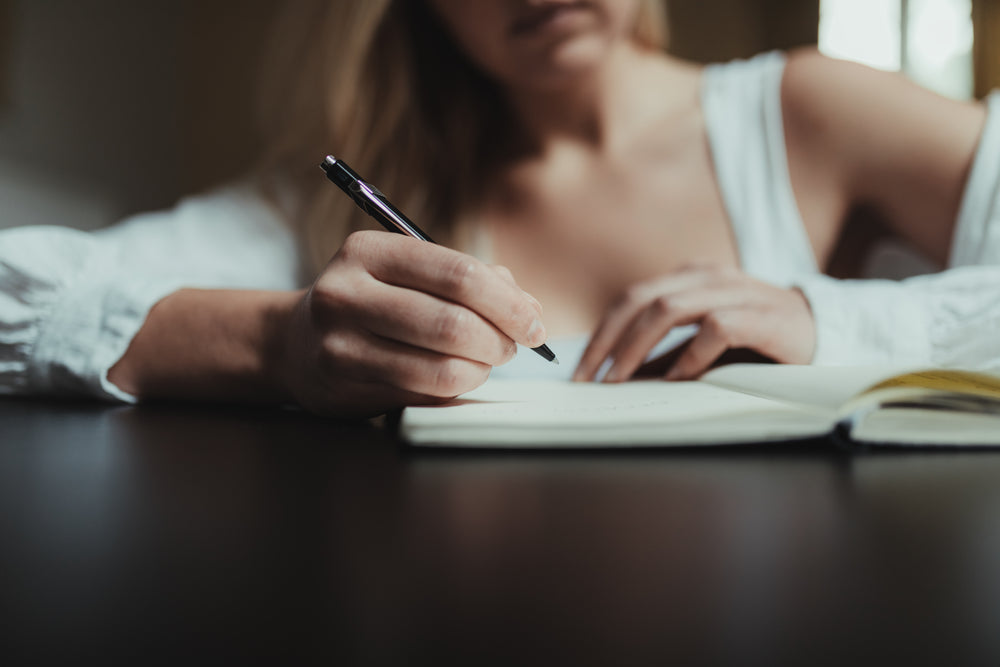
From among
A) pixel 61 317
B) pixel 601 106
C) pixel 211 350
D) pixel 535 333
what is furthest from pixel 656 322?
pixel 601 106

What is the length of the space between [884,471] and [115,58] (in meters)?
1.99

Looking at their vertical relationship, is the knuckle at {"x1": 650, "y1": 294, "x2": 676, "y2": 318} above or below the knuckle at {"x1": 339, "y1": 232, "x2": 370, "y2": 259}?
above

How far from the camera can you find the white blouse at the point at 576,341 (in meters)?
0.48

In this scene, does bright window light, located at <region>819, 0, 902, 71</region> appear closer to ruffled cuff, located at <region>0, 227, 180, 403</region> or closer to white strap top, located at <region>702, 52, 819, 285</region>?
white strap top, located at <region>702, 52, 819, 285</region>

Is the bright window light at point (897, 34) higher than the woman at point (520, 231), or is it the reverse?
the bright window light at point (897, 34)

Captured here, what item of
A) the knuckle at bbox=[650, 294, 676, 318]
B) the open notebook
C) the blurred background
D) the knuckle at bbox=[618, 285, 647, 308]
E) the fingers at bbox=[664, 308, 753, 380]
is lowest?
the open notebook

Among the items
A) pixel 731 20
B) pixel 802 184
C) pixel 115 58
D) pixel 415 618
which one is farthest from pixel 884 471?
Answer: pixel 731 20

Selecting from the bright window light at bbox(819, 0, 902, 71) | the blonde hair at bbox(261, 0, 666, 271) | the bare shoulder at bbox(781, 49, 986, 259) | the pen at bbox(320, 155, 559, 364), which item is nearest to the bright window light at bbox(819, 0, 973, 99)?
the bright window light at bbox(819, 0, 902, 71)

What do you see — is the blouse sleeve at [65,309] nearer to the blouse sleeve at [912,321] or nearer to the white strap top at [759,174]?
the blouse sleeve at [912,321]

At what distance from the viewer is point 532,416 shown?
11.6 inches

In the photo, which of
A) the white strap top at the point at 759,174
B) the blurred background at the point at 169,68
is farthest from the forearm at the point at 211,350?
the blurred background at the point at 169,68

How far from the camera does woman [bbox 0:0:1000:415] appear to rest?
0.38m

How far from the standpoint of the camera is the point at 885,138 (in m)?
0.75

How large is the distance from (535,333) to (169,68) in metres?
1.96
